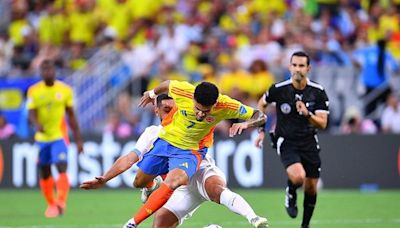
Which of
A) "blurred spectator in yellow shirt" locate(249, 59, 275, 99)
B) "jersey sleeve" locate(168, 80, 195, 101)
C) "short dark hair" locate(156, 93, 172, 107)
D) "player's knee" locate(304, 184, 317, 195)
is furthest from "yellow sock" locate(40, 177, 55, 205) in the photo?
"blurred spectator in yellow shirt" locate(249, 59, 275, 99)

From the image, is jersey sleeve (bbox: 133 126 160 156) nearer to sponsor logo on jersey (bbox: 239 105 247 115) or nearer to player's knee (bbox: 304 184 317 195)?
sponsor logo on jersey (bbox: 239 105 247 115)

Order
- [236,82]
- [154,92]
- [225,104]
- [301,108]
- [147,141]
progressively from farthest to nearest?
1. [236,82]
2. [301,108]
3. [147,141]
4. [154,92]
5. [225,104]

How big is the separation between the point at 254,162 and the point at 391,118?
2897 millimetres

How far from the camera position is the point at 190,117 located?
467 inches

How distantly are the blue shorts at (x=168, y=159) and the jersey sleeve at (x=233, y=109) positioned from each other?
1.80 feet

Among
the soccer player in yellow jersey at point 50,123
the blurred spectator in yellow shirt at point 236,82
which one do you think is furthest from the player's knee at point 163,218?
the blurred spectator in yellow shirt at point 236,82

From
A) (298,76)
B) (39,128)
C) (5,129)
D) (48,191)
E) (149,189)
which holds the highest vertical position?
(298,76)

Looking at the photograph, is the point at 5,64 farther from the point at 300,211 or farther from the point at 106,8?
the point at 300,211

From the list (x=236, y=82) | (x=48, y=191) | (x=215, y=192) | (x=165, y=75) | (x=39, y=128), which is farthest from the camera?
(x=165, y=75)

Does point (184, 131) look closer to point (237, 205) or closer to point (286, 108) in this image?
point (237, 205)

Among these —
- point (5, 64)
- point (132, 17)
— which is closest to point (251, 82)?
point (132, 17)

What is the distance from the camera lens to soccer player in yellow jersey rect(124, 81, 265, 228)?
37.4 ft

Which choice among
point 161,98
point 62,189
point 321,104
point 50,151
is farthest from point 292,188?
point 50,151

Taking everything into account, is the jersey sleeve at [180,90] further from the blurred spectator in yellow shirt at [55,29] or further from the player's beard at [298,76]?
the blurred spectator in yellow shirt at [55,29]
